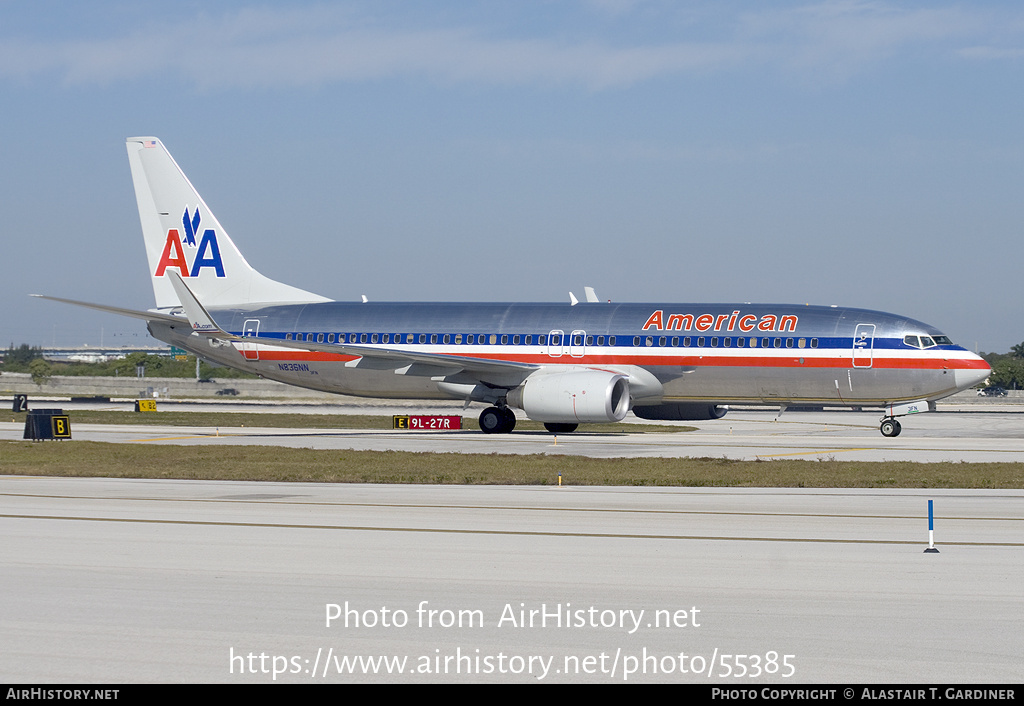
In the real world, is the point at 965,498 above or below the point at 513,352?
below

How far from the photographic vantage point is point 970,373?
122ft

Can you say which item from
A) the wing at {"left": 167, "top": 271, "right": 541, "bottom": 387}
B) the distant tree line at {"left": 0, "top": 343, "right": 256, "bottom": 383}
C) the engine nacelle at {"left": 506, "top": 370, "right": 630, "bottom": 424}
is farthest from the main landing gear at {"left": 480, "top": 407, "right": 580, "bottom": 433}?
the distant tree line at {"left": 0, "top": 343, "right": 256, "bottom": 383}

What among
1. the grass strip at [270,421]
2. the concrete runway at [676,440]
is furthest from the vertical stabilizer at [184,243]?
the concrete runway at [676,440]

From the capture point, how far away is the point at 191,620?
10.1 metres

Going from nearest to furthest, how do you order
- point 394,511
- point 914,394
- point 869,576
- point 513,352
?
1. point 869,576
2. point 394,511
3. point 914,394
4. point 513,352

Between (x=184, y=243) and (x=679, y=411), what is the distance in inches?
833

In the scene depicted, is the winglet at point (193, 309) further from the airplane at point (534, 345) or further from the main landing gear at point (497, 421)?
the main landing gear at point (497, 421)

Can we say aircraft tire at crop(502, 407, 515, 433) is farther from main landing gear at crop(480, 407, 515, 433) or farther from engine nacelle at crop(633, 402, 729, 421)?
engine nacelle at crop(633, 402, 729, 421)

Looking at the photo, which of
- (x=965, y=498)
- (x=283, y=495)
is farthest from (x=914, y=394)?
(x=283, y=495)

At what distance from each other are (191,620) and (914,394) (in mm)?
32193

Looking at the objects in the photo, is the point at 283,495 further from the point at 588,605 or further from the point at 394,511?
the point at 588,605

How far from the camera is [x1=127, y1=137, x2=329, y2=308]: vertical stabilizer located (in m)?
45.5
